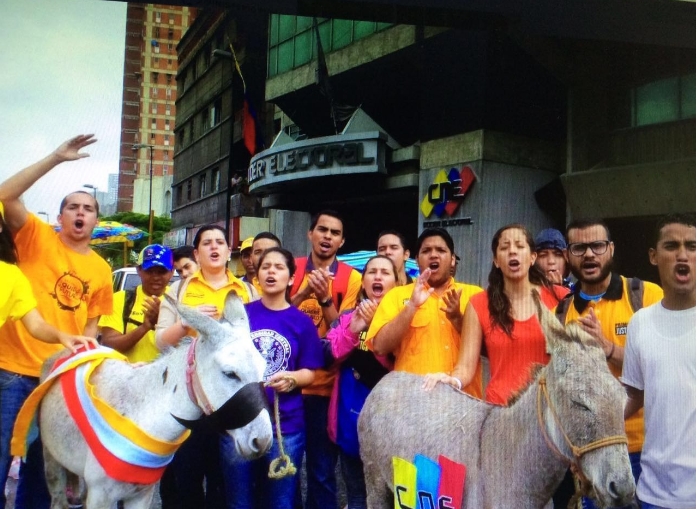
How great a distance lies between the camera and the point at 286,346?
9.11ft

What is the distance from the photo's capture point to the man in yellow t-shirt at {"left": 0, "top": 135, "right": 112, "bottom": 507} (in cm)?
268

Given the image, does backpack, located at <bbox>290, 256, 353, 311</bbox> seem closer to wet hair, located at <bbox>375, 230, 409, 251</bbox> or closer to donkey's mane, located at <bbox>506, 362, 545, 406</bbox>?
wet hair, located at <bbox>375, 230, 409, 251</bbox>

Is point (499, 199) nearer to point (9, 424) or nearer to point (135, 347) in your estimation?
point (135, 347)

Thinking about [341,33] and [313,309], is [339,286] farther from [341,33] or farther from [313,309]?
[341,33]

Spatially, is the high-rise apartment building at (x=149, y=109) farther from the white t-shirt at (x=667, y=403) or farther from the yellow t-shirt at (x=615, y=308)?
the white t-shirt at (x=667, y=403)

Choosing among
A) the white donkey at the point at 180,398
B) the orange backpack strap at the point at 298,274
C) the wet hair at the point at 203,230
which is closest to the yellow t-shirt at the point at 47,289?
the white donkey at the point at 180,398

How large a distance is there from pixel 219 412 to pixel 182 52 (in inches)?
83.2

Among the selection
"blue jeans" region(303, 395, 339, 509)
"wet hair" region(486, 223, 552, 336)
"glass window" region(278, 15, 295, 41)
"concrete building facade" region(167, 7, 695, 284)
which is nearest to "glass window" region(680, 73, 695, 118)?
"concrete building facade" region(167, 7, 695, 284)

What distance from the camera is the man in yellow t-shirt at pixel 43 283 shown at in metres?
2.68

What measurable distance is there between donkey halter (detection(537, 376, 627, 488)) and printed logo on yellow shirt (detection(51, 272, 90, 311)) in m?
2.08

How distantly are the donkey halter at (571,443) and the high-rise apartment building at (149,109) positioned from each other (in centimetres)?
234

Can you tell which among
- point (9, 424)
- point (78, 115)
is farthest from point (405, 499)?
point (78, 115)

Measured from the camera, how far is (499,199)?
3178 mm

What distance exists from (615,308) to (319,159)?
184 centimetres
